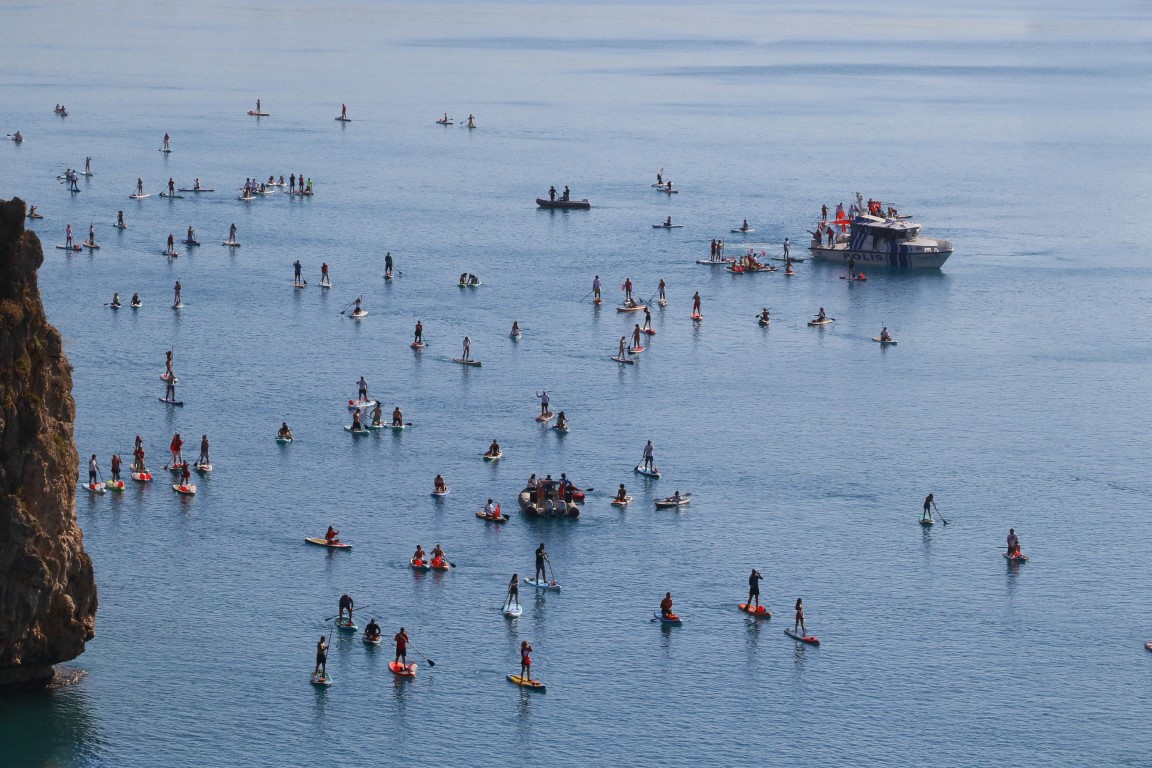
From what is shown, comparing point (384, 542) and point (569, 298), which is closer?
point (384, 542)

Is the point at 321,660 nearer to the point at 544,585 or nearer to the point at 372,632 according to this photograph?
the point at 372,632

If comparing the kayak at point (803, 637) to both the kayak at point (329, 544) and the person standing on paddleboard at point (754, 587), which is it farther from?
the kayak at point (329, 544)

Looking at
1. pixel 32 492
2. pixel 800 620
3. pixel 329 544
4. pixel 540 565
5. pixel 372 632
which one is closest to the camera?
pixel 32 492

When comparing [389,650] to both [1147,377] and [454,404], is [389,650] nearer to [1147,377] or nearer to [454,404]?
[454,404]

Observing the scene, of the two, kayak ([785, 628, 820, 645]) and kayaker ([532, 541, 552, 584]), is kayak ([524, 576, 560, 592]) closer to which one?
kayaker ([532, 541, 552, 584])

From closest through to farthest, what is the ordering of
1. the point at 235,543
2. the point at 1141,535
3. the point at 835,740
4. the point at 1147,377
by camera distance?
1. the point at 835,740
2. the point at 235,543
3. the point at 1141,535
4. the point at 1147,377

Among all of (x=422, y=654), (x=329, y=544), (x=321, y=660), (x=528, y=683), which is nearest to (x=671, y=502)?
(x=329, y=544)

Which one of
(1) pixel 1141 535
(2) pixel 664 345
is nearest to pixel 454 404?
(2) pixel 664 345

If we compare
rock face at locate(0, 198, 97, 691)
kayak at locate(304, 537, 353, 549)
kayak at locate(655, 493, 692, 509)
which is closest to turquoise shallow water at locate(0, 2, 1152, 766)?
kayak at locate(304, 537, 353, 549)
